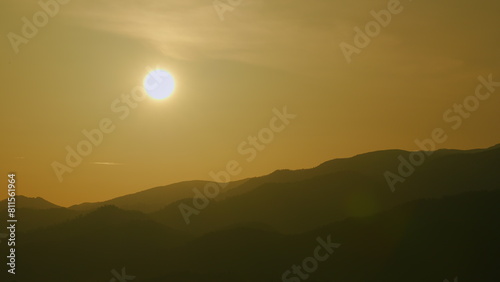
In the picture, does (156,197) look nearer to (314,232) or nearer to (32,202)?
(32,202)

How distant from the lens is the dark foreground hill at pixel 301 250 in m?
64.2

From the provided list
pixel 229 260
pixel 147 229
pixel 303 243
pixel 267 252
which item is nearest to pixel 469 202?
pixel 303 243

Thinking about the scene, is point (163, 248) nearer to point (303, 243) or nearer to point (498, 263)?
point (303, 243)

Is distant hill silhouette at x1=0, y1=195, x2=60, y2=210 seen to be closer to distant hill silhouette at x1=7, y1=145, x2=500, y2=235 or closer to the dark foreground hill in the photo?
distant hill silhouette at x1=7, y1=145, x2=500, y2=235

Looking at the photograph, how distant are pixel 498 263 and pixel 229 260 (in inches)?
1505

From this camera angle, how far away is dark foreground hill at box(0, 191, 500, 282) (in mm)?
64188

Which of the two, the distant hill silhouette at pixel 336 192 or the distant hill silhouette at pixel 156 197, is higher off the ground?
the distant hill silhouette at pixel 156 197

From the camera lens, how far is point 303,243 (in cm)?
8188

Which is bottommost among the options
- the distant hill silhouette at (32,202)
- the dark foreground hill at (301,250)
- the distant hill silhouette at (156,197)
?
the dark foreground hill at (301,250)

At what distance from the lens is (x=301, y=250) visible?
8019cm

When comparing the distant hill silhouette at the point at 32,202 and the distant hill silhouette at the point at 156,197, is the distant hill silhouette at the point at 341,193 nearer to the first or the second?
the distant hill silhouette at the point at 156,197

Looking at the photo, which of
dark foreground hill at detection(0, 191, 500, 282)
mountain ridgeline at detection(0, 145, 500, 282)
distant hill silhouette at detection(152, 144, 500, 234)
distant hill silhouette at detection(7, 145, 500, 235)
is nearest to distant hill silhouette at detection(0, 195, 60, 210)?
mountain ridgeline at detection(0, 145, 500, 282)

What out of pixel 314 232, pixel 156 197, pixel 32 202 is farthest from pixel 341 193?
pixel 32 202

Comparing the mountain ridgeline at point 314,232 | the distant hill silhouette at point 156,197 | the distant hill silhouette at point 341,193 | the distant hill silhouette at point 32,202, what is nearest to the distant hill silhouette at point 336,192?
the distant hill silhouette at point 341,193
